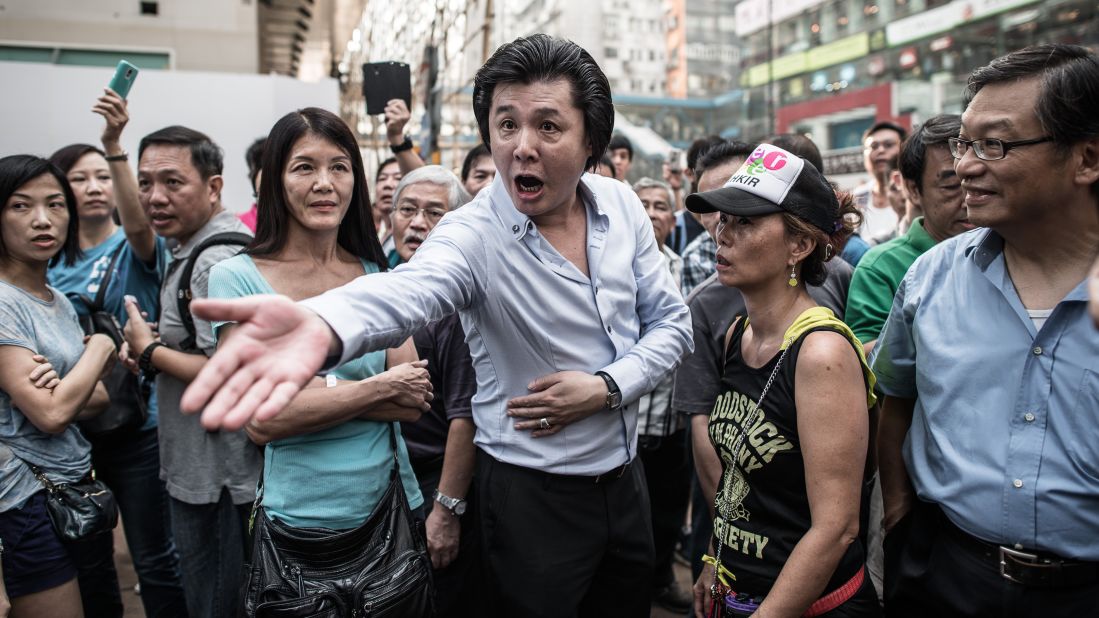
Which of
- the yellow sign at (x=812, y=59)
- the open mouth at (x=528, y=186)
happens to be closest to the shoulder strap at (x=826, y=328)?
the open mouth at (x=528, y=186)

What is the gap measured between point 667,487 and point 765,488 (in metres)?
1.92

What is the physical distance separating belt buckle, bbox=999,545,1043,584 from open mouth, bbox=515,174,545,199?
1387 millimetres

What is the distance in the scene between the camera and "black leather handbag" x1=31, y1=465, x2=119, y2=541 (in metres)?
2.55

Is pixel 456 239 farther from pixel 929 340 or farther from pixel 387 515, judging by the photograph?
pixel 929 340

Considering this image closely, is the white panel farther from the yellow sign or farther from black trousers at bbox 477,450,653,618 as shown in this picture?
the yellow sign

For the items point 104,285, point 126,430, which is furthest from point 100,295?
point 126,430

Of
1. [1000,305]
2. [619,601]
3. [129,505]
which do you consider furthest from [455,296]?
[129,505]

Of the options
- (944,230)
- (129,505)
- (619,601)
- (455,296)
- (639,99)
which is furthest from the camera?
(639,99)

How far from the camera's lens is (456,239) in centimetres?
188

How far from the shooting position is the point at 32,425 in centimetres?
262

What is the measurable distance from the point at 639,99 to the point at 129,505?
25.0 meters

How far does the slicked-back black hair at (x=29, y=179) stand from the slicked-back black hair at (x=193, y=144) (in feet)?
1.12

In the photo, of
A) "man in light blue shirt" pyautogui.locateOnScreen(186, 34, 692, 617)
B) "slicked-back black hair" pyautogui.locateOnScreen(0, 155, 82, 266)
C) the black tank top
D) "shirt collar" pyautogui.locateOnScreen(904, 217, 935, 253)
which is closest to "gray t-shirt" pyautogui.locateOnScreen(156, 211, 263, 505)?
"slicked-back black hair" pyautogui.locateOnScreen(0, 155, 82, 266)

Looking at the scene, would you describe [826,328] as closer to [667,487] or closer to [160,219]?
[667,487]
